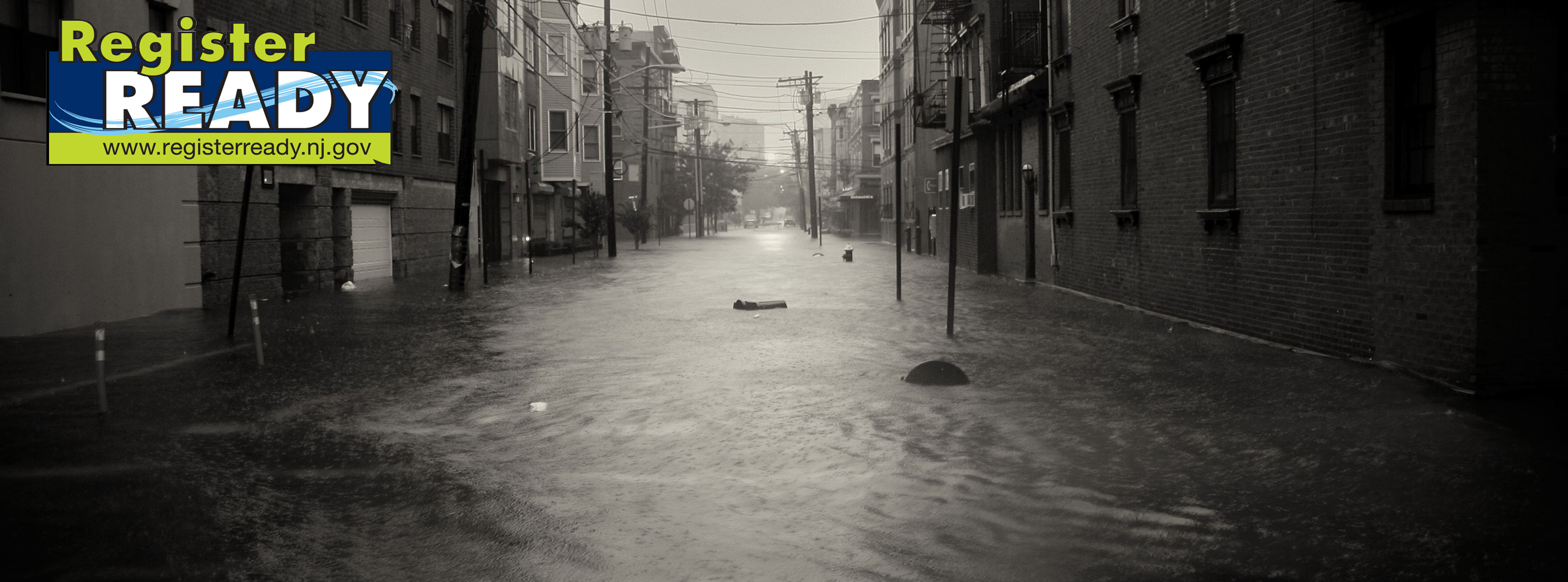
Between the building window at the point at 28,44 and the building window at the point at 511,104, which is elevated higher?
the building window at the point at 511,104

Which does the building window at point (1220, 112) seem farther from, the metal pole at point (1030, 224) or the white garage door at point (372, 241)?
the white garage door at point (372, 241)

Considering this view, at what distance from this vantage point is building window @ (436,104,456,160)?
33.5 metres

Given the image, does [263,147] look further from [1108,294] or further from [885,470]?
[1108,294]

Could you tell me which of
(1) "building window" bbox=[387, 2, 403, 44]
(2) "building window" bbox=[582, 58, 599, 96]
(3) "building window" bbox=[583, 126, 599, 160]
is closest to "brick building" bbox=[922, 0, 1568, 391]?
(1) "building window" bbox=[387, 2, 403, 44]

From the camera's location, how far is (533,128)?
1900 inches

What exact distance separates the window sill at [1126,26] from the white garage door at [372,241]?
17302 millimetres

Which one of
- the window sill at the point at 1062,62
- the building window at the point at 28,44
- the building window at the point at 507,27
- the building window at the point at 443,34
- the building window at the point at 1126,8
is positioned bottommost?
the building window at the point at 28,44

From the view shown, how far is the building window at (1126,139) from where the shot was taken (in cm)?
1752

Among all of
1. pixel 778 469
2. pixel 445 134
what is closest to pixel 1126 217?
pixel 778 469

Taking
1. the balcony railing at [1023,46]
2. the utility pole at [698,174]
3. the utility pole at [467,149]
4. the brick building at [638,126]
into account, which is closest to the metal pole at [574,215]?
the utility pole at [467,149]

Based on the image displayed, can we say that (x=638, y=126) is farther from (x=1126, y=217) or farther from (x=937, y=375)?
(x=937, y=375)

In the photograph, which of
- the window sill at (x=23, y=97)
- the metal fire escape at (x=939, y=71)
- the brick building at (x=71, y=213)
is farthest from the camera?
the metal fire escape at (x=939, y=71)

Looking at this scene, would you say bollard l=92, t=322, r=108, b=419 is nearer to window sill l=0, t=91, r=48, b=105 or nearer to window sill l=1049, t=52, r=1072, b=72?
window sill l=0, t=91, r=48, b=105

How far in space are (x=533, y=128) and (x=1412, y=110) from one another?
137ft
